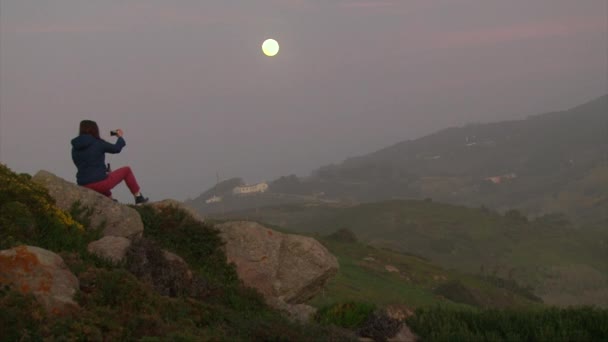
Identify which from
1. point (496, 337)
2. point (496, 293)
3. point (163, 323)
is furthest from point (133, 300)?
point (496, 293)

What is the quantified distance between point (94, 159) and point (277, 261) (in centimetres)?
545

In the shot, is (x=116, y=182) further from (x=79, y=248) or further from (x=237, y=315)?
(x=237, y=315)

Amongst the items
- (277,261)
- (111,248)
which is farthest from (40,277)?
(277,261)

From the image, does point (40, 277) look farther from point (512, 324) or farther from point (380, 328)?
point (512, 324)

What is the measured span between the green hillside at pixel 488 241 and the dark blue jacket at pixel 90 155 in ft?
228

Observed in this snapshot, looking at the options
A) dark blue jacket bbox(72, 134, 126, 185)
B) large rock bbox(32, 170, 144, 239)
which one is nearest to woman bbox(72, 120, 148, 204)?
dark blue jacket bbox(72, 134, 126, 185)

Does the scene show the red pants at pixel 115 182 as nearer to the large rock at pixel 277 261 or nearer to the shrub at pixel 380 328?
the large rock at pixel 277 261

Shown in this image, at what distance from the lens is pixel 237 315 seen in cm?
1129

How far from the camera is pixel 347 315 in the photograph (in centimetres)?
1263

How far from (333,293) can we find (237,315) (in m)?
21.8

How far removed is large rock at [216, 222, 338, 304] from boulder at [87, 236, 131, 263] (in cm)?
317

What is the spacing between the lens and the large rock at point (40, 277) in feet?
30.5

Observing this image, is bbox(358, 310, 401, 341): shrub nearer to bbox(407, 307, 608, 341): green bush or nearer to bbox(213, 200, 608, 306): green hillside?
bbox(407, 307, 608, 341): green bush

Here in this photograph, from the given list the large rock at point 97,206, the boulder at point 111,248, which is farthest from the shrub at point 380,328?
the large rock at point 97,206
